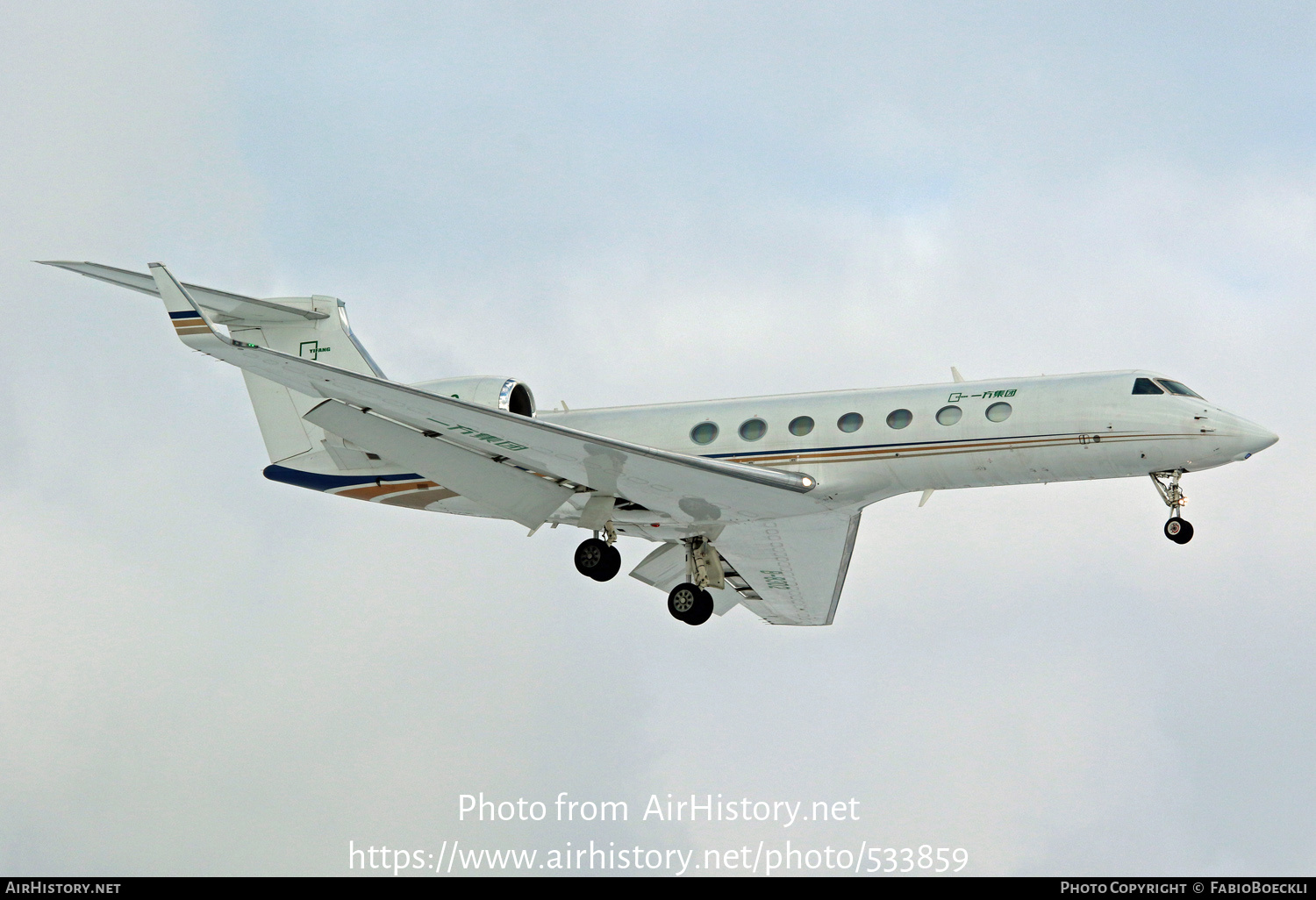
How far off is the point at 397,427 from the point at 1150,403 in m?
10.1

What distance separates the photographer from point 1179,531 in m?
19.2

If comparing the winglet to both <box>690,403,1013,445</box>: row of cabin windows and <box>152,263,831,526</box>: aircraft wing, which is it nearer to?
<box>152,263,831,526</box>: aircraft wing

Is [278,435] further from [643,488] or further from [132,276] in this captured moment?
[643,488]

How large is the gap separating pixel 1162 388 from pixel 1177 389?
9.5 inches

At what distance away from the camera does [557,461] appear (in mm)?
19797

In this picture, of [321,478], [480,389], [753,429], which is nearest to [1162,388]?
[753,429]

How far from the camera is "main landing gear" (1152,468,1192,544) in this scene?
1916 cm

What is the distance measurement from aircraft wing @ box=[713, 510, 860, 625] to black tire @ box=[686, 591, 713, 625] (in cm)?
103

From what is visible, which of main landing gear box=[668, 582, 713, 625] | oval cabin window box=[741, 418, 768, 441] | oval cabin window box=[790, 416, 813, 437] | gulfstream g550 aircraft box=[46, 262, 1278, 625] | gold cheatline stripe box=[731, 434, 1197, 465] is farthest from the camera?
main landing gear box=[668, 582, 713, 625]

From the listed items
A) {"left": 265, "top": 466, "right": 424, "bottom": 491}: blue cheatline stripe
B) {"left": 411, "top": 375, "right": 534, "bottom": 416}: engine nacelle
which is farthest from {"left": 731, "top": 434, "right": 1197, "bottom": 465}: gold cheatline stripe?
{"left": 265, "top": 466, "right": 424, "bottom": 491}: blue cheatline stripe

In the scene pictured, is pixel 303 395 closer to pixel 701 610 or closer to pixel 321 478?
pixel 321 478

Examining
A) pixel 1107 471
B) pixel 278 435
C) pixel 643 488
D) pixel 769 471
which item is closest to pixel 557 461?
pixel 643 488

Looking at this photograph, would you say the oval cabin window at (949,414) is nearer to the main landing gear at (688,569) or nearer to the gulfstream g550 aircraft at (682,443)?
the gulfstream g550 aircraft at (682,443)

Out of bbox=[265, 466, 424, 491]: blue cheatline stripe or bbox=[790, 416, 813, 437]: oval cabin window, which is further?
bbox=[265, 466, 424, 491]: blue cheatline stripe
